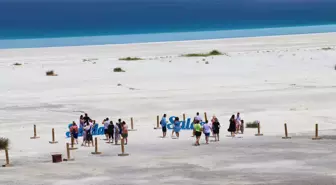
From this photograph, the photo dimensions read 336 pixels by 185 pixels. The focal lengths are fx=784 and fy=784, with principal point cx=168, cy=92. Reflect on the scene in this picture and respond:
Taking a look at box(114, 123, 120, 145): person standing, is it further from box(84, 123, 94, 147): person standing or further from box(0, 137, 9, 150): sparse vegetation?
box(0, 137, 9, 150): sparse vegetation

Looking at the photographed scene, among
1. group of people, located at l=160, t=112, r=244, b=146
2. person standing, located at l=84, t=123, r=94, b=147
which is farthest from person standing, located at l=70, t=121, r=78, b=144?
group of people, located at l=160, t=112, r=244, b=146

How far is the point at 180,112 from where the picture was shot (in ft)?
159

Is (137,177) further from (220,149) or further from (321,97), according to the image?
(321,97)

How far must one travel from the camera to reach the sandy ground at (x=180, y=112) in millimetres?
29906

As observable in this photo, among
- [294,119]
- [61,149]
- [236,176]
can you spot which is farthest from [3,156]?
[294,119]

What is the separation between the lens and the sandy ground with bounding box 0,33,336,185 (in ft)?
98.1

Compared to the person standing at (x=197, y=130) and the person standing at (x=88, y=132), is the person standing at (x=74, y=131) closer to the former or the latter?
the person standing at (x=88, y=132)

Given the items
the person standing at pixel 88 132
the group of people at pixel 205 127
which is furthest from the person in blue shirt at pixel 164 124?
the person standing at pixel 88 132

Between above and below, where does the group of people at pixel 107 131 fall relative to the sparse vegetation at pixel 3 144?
above

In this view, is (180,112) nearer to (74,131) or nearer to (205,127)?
(205,127)

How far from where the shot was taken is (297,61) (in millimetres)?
81938

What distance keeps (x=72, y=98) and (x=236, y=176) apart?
2934 centimetres

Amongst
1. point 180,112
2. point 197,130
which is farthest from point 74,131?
point 180,112

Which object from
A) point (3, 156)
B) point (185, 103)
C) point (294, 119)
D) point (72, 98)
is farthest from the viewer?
point (72, 98)
